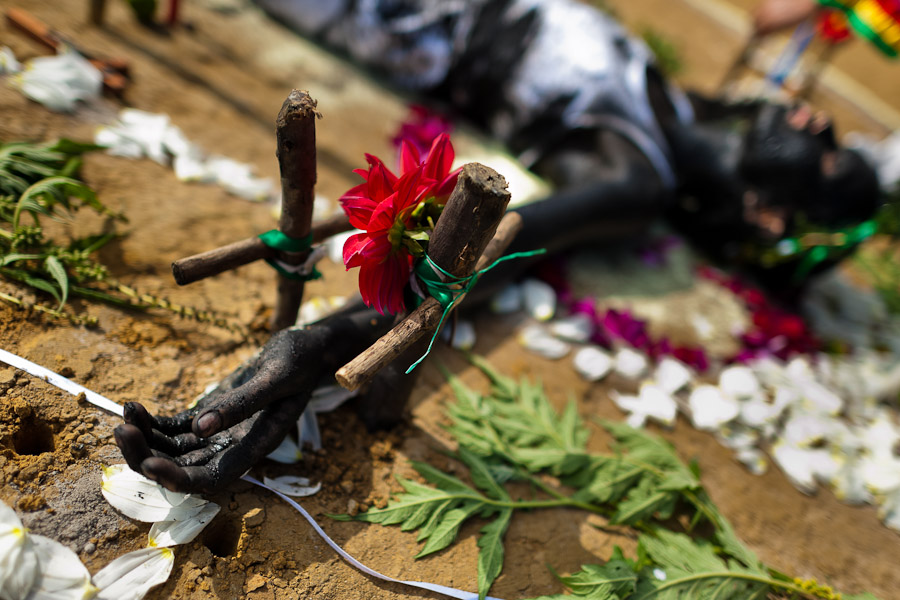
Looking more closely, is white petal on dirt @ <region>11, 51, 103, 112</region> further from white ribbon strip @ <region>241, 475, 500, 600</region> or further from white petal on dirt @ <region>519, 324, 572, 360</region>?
white petal on dirt @ <region>519, 324, 572, 360</region>

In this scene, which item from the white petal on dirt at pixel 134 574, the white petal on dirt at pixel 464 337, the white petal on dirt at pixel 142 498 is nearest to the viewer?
the white petal on dirt at pixel 134 574

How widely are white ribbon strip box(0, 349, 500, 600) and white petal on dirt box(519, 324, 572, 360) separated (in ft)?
4.29

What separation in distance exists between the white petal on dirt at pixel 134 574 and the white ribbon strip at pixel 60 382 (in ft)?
1.47

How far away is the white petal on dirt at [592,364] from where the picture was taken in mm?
2748

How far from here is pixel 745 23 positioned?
7.37 metres

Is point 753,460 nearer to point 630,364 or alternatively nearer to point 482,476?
point 630,364

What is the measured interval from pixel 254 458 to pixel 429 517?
61cm

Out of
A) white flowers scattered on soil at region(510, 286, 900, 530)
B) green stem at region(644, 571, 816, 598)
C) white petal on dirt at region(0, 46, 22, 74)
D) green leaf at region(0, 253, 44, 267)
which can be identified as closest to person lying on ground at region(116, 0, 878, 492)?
white flowers scattered on soil at region(510, 286, 900, 530)

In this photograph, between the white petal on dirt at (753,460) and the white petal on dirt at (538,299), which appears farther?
the white petal on dirt at (538,299)

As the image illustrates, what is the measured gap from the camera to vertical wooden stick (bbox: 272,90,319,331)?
4.85 ft

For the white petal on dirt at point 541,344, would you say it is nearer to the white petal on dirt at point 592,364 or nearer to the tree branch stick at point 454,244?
the white petal on dirt at point 592,364

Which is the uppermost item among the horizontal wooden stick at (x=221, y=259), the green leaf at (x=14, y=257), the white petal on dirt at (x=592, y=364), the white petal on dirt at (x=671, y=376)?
the horizontal wooden stick at (x=221, y=259)

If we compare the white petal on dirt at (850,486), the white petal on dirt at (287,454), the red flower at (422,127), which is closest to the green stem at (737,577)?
the white petal on dirt at (850,486)

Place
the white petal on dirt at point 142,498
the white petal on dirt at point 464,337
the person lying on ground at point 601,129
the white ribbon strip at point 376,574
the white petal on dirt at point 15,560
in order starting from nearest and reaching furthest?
1. the white petal on dirt at point 15,560
2. the white petal on dirt at point 142,498
3. the white ribbon strip at point 376,574
4. the white petal on dirt at point 464,337
5. the person lying on ground at point 601,129
